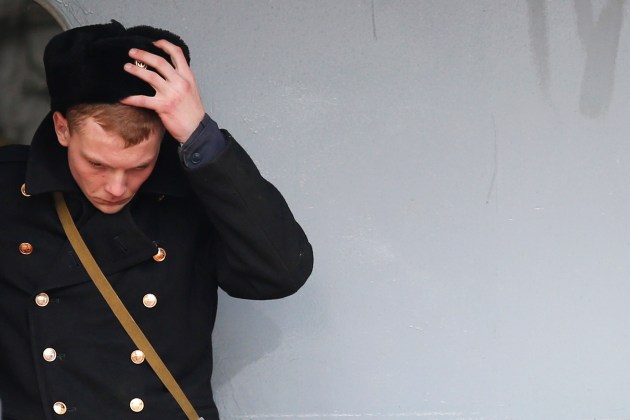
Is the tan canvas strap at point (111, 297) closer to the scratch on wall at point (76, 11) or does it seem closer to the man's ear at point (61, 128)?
the man's ear at point (61, 128)

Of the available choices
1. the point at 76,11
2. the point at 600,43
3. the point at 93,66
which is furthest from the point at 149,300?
the point at 600,43

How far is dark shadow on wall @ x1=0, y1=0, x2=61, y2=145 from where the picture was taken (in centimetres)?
412

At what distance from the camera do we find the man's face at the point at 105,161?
2.78m

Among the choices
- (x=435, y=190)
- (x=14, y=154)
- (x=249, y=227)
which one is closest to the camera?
(x=249, y=227)

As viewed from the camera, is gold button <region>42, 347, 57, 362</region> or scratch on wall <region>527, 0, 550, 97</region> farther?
scratch on wall <region>527, 0, 550, 97</region>

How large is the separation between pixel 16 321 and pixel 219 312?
105 cm

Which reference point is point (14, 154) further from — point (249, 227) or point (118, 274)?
point (249, 227)

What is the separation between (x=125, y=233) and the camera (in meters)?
2.98

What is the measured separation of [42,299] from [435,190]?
4.64 feet

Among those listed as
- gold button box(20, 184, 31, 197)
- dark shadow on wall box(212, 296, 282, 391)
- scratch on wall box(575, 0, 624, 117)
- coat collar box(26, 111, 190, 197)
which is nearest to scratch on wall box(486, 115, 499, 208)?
scratch on wall box(575, 0, 624, 117)

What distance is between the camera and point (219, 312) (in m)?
3.94

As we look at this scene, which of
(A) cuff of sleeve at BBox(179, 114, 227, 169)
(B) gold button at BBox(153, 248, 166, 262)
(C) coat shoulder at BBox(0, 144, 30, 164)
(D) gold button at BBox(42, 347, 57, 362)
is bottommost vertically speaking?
(D) gold button at BBox(42, 347, 57, 362)

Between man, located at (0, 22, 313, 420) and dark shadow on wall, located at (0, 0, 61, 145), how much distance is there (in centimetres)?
105

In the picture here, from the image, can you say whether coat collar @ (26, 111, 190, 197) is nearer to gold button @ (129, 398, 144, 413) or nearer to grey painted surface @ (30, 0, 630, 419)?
gold button @ (129, 398, 144, 413)
